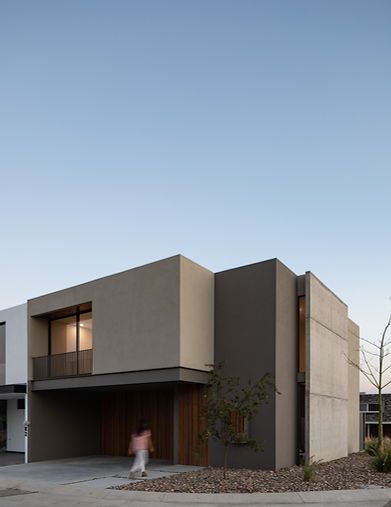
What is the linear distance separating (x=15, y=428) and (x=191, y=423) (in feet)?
33.7

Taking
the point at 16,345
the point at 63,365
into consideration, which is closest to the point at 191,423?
the point at 63,365

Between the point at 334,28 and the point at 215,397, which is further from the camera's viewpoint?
the point at 334,28

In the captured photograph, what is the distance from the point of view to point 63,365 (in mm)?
20922

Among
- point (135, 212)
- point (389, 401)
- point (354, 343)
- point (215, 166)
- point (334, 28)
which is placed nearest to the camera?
point (334, 28)

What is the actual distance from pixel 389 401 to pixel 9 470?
28.9m

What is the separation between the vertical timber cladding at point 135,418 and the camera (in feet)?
68.2

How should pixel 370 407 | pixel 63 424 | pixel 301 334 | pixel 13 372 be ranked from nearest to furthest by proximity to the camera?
1. pixel 301 334
2. pixel 63 424
3. pixel 13 372
4. pixel 370 407

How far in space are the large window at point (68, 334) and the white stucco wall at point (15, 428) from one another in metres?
4.33

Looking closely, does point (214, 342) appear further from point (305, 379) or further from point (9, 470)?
point (9, 470)

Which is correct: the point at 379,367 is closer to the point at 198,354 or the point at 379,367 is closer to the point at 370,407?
the point at 198,354

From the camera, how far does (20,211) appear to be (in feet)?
75.8

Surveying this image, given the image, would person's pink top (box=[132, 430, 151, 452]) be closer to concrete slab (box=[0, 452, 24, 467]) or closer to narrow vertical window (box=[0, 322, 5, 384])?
concrete slab (box=[0, 452, 24, 467])

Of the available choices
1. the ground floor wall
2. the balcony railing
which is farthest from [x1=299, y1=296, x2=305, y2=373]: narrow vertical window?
the balcony railing

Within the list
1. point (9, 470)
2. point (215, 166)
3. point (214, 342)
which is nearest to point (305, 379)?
point (214, 342)
